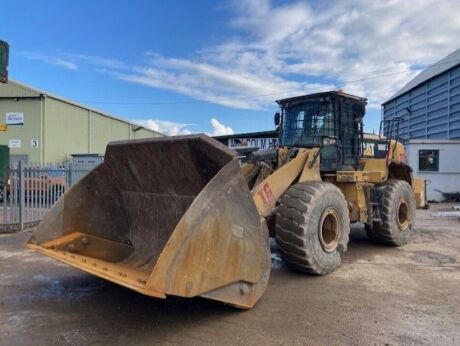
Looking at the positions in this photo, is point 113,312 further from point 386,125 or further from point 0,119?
point 0,119

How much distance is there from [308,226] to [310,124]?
224 centimetres

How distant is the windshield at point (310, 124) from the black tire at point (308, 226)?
1.29 metres

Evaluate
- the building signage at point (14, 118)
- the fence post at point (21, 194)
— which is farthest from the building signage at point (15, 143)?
the fence post at point (21, 194)

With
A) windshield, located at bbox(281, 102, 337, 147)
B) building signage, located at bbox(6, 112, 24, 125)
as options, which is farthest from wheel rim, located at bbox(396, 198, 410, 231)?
building signage, located at bbox(6, 112, 24, 125)

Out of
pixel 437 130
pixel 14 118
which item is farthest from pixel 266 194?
pixel 14 118

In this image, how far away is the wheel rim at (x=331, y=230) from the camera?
6.39 metres

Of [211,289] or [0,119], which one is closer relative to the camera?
[211,289]

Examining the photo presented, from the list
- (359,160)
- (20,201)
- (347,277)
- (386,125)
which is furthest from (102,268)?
(20,201)

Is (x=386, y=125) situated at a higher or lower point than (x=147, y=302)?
higher

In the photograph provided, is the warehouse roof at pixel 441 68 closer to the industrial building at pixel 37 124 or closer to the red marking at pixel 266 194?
the industrial building at pixel 37 124

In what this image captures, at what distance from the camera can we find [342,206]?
6.58 m

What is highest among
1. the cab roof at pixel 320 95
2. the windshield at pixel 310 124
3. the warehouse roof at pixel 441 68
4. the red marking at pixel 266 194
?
the warehouse roof at pixel 441 68

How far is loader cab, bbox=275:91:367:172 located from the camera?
7.40 meters

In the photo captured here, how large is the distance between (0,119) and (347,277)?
2306cm
